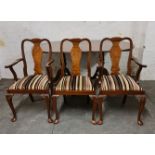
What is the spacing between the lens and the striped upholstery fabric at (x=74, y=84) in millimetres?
2078

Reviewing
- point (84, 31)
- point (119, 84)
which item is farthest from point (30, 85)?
point (84, 31)

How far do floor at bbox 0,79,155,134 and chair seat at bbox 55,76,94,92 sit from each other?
0.46 meters

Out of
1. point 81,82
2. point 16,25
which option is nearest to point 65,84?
point 81,82

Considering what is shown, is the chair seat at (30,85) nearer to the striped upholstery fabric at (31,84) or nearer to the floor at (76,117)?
the striped upholstery fabric at (31,84)

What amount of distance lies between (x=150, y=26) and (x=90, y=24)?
3.26ft

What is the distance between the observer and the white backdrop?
3.07 metres

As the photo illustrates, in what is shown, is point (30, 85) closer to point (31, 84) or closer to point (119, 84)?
point (31, 84)

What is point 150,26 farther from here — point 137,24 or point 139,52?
point 139,52

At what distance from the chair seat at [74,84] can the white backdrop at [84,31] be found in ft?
3.86

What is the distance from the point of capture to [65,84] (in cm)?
214

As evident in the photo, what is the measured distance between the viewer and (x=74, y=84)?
6.99 feet

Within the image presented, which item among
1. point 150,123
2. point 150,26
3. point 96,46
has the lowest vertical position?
point 150,123

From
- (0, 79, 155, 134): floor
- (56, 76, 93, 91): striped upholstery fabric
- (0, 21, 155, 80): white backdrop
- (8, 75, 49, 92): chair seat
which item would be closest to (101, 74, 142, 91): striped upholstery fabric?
(56, 76, 93, 91): striped upholstery fabric

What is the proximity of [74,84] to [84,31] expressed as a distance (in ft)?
4.41
